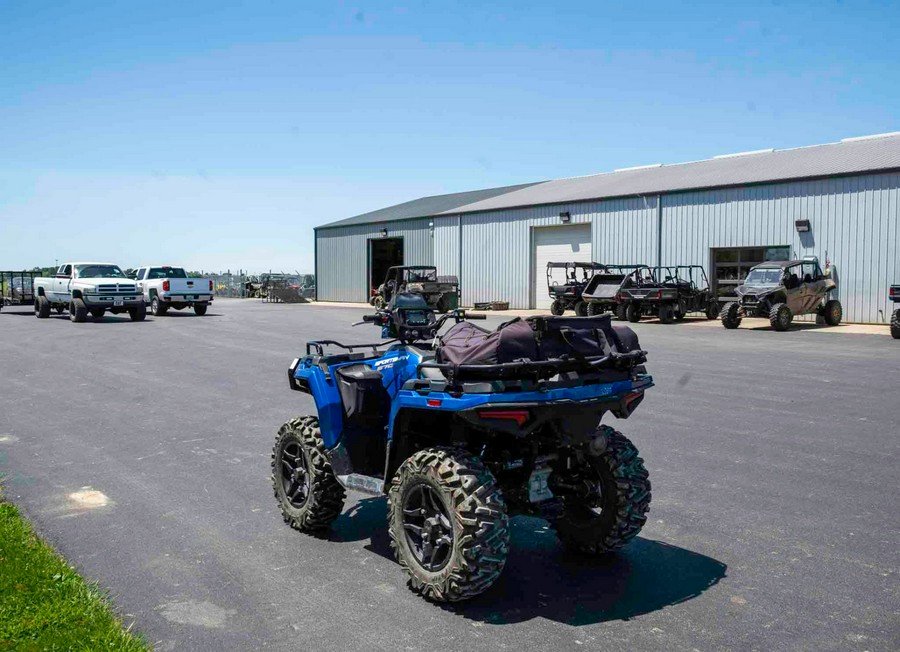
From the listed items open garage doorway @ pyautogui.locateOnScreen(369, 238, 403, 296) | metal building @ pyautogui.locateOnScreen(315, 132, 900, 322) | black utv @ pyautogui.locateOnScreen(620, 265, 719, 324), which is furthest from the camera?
open garage doorway @ pyautogui.locateOnScreen(369, 238, 403, 296)

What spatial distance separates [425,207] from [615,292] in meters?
22.1

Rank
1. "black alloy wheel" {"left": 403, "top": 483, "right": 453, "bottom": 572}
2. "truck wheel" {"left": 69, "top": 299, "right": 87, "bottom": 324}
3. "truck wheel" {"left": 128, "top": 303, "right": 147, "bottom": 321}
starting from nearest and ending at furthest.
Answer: "black alloy wheel" {"left": 403, "top": 483, "right": 453, "bottom": 572} → "truck wheel" {"left": 69, "top": 299, "right": 87, "bottom": 324} → "truck wheel" {"left": 128, "top": 303, "right": 147, "bottom": 321}

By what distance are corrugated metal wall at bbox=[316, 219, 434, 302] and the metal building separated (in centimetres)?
12

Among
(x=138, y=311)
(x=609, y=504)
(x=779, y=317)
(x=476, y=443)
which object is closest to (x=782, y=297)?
(x=779, y=317)

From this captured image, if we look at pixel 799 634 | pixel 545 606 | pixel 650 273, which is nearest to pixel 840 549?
pixel 799 634

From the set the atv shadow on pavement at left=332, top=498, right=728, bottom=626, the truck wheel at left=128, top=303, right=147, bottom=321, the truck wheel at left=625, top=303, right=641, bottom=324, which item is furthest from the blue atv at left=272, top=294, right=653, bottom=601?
the truck wheel at left=128, top=303, right=147, bottom=321

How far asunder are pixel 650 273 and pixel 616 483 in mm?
26425

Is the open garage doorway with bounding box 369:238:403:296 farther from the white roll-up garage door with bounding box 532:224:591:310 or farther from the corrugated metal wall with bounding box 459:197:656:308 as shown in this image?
the white roll-up garage door with bounding box 532:224:591:310

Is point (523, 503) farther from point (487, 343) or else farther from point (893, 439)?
point (893, 439)

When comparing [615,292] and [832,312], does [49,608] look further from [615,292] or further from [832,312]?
[615,292]

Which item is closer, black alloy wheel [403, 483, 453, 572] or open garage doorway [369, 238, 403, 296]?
black alloy wheel [403, 483, 453, 572]

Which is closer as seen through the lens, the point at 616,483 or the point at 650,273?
the point at 616,483

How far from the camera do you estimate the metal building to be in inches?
984

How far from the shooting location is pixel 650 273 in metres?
30.0
